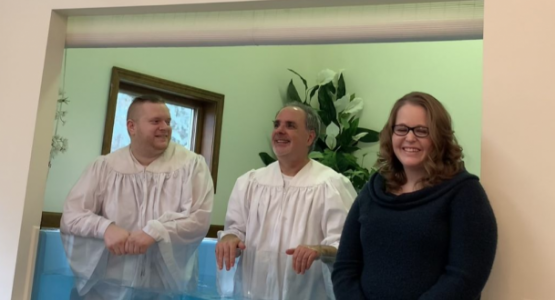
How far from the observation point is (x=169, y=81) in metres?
3.13

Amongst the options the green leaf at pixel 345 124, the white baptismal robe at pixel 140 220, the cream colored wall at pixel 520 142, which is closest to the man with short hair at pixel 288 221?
the white baptismal robe at pixel 140 220

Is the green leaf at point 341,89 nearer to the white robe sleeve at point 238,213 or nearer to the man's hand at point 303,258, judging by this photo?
the white robe sleeve at point 238,213

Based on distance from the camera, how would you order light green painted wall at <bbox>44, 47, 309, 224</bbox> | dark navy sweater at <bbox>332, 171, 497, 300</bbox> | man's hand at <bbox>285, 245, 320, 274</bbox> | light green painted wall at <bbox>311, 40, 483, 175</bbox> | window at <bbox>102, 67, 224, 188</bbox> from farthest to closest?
light green painted wall at <bbox>311, 40, 483, 175</bbox> < window at <bbox>102, 67, 224, 188</bbox> < light green painted wall at <bbox>44, 47, 309, 224</bbox> < man's hand at <bbox>285, 245, 320, 274</bbox> < dark navy sweater at <bbox>332, 171, 497, 300</bbox>

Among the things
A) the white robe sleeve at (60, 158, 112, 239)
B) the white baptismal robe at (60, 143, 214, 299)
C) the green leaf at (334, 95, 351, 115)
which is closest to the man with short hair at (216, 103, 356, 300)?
the white baptismal robe at (60, 143, 214, 299)

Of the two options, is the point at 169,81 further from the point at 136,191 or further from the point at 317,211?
the point at 317,211

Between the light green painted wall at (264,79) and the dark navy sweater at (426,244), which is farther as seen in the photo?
the light green painted wall at (264,79)

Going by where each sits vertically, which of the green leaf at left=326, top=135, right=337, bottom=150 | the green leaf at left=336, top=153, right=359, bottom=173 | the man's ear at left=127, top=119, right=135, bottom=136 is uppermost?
the green leaf at left=326, top=135, right=337, bottom=150

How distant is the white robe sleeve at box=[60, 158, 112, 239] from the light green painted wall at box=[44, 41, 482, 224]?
39.6 inches

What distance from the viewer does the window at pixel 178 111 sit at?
292cm

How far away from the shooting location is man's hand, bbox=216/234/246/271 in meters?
1.63

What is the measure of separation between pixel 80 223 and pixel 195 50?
1.70 meters

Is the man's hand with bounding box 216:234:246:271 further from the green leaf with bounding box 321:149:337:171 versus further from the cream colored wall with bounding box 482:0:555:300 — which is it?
the green leaf with bounding box 321:149:337:171

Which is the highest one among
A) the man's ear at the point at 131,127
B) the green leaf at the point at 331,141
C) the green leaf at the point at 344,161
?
the green leaf at the point at 331,141

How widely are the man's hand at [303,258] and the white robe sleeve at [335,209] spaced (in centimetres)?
10
